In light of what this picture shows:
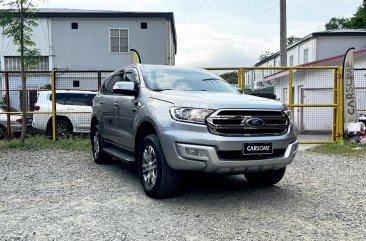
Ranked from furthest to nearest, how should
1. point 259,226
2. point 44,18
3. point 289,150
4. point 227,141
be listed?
1. point 44,18
2. point 289,150
3. point 227,141
4. point 259,226

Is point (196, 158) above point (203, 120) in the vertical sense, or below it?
below

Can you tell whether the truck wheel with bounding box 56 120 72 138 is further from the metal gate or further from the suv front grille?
the suv front grille

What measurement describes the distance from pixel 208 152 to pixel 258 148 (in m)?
0.67

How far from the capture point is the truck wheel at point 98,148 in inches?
305

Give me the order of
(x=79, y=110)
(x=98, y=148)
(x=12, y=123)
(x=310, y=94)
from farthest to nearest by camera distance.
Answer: (x=310, y=94), (x=12, y=123), (x=79, y=110), (x=98, y=148)

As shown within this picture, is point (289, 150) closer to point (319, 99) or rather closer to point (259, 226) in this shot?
point (259, 226)

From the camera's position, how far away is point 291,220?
15.2ft

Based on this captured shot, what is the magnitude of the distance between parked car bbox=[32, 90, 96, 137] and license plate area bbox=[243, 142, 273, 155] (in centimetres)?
762

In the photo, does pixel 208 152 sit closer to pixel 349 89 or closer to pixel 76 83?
pixel 349 89

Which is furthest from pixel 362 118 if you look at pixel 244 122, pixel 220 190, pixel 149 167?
pixel 149 167

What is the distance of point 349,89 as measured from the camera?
35.6 feet

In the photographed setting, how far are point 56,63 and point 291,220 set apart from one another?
78.6 ft

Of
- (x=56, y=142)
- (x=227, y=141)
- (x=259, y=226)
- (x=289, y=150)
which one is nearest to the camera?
(x=259, y=226)

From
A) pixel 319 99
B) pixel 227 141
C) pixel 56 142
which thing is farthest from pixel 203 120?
pixel 319 99
